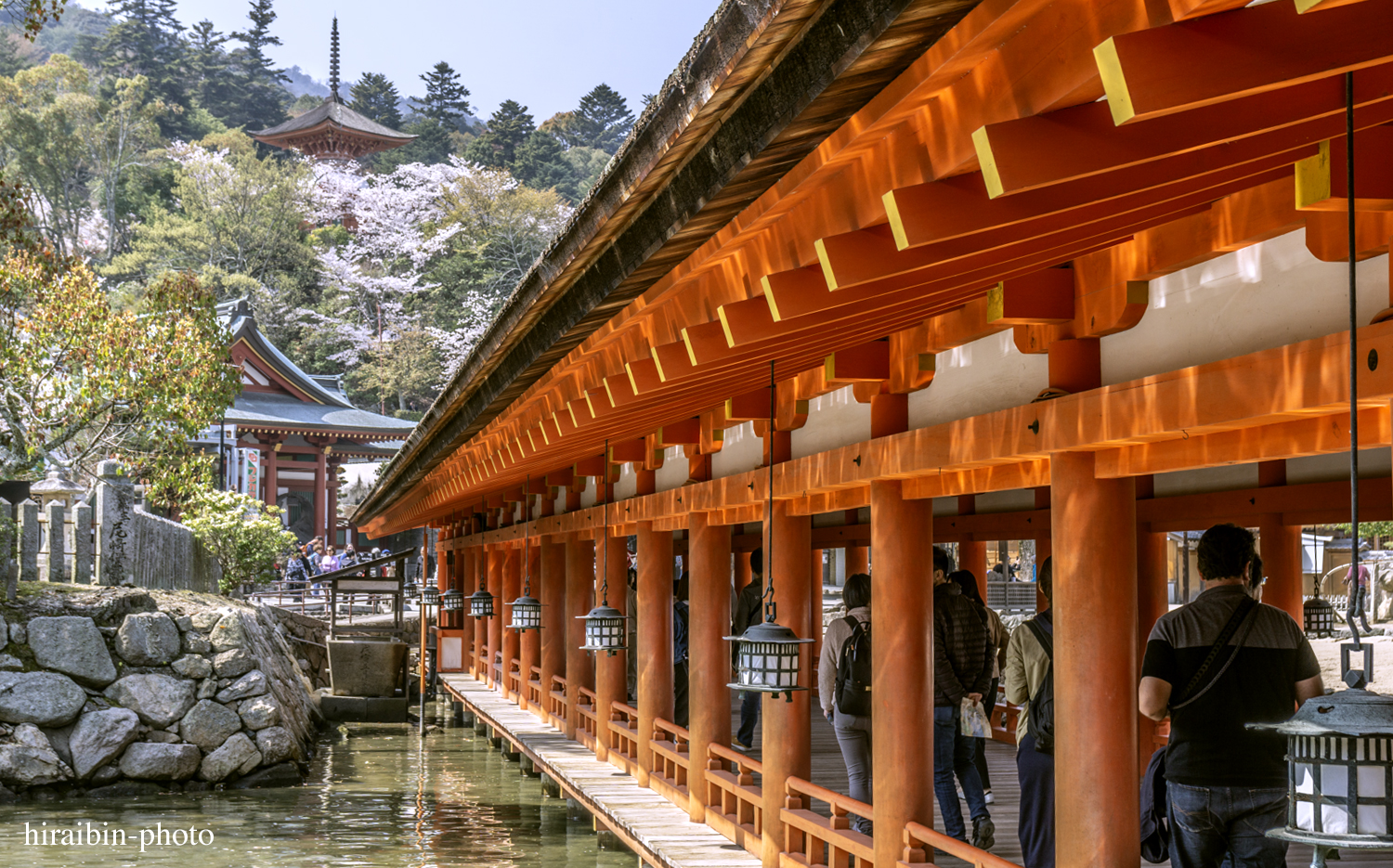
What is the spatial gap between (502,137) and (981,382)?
2725 inches

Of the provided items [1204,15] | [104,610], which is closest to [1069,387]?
[1204,15]

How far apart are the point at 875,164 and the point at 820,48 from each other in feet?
1.54

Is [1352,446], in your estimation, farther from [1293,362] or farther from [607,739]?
[607,739]

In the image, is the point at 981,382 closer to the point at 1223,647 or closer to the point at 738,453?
the point at 1223,647

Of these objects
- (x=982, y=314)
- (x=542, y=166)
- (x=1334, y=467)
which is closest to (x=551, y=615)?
(x=1334, y=467)

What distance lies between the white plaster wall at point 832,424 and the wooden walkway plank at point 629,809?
2227 millimetres

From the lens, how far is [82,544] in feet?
50.1

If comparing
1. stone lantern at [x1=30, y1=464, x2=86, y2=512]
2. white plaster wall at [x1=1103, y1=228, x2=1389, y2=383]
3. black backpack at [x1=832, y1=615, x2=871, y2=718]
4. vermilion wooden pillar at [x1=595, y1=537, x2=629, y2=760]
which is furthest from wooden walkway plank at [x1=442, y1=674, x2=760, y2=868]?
stone lantern at [x1=30, y1=464, x2=86, y2=512]

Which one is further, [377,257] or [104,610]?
[377,257]

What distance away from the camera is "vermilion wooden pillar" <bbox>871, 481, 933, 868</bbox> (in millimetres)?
5703

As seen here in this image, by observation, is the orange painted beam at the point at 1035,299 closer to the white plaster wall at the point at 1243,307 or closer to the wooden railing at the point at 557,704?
the white plaster wall at the point at 1243,307

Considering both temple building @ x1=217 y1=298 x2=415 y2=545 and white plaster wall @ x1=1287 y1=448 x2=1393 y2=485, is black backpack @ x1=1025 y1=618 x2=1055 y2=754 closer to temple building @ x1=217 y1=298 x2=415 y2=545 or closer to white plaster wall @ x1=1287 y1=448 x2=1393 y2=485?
white plaster wall @ x1=1287 y1=448 x2=1393 y2=485

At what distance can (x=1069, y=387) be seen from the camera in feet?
14.1

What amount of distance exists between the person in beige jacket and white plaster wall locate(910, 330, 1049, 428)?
981 millimetres
